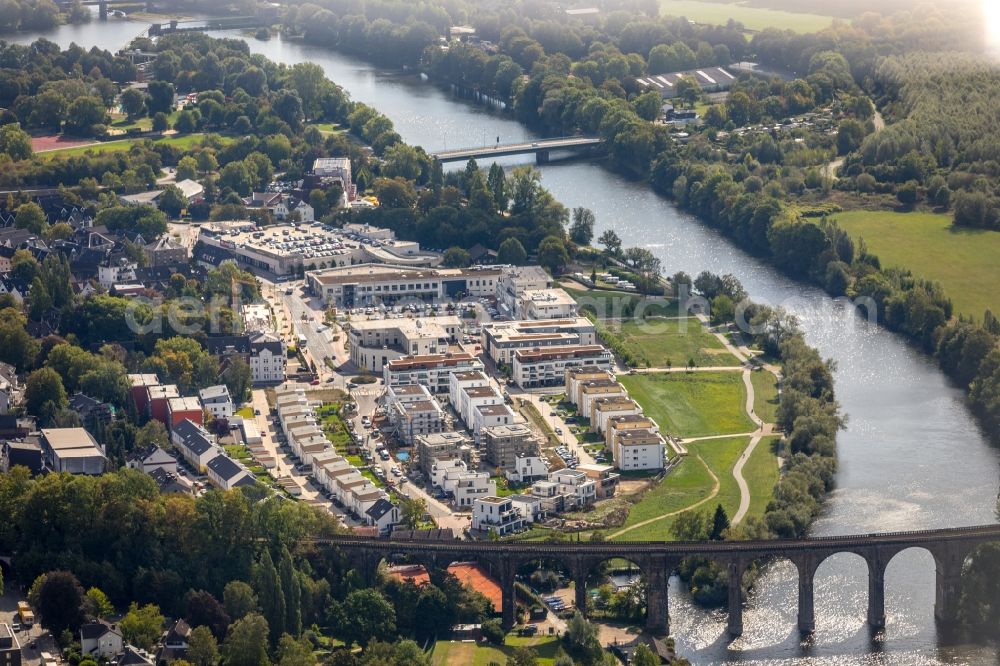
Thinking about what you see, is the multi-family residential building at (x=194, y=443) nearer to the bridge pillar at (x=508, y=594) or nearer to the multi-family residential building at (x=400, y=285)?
the bridge pillar at (x=508, y=594)

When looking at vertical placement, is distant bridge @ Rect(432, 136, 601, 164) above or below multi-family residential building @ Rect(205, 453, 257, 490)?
above

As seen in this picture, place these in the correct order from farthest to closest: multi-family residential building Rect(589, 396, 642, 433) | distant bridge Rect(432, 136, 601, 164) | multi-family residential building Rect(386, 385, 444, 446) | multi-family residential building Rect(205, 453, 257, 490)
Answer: distant bridge Rect(432, 136, 601, 164)
multi-family residential building Rect(589, 396, 642, 433)
multi-family residential building Rect(386, 385, 444, 446)
multi-family residential building Rect(205, 453, 257, 490)

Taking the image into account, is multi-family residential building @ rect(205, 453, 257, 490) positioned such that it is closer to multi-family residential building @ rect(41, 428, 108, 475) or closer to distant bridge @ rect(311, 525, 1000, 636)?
multi-family residential building @ rect(41, 428, 108, 475)

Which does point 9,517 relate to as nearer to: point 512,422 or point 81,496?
point 81,496

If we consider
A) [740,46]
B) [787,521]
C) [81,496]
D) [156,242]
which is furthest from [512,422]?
[740,46]

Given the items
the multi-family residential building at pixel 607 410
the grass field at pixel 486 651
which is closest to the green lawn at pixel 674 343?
the multi-family residential building at pixel 607 410

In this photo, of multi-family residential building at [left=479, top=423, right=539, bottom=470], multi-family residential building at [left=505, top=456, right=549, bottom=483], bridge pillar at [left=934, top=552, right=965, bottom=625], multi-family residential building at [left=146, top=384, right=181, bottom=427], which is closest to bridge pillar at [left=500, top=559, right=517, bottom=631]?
multi-family residential building at [left=505, top=456, right=549, bottom=483]
